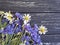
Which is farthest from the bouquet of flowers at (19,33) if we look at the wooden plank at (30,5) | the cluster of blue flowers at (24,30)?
the wooden plank at (30,5)

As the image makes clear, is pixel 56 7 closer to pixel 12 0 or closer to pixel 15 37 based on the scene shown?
pixel 12 0

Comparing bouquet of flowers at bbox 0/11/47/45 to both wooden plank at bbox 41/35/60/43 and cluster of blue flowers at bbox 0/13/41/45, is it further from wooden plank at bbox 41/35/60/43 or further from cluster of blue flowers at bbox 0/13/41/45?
wooden plank at bbox 41/35/60/43

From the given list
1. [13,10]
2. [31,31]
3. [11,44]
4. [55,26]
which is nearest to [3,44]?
[11,44]

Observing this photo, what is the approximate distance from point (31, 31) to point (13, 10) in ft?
1.11

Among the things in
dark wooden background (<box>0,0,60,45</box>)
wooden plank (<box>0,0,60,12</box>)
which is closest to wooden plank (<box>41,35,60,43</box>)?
dark wooden background (<box>0,0,60,45</box>)

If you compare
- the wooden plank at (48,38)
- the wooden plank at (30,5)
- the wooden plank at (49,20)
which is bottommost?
the wooden plank at (48,38)

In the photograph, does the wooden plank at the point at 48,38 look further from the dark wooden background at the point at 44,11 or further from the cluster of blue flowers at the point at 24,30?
the cluster of blue flowers at the point at 24,30

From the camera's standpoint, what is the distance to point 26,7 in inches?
64.4

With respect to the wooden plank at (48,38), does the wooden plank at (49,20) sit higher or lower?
higher

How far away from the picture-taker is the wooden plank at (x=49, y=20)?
165 centimetres

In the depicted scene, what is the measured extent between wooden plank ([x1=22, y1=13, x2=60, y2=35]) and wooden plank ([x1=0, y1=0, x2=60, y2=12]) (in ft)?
0.12

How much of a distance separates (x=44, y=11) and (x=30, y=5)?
0.11 meters

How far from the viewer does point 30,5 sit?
164cm

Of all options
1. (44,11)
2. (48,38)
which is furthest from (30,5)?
(48,38)
